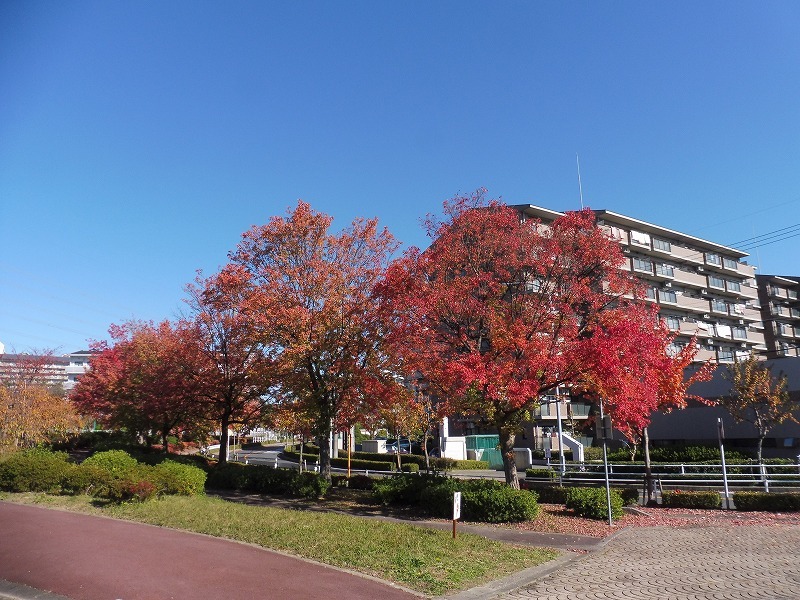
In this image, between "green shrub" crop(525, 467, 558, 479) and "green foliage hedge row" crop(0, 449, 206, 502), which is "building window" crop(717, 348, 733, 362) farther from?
"green foliage hedge row" crop(0, 449, 206, 502)

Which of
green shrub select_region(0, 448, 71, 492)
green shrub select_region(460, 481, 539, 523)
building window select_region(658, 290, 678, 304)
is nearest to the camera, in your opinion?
green shrub select_region(460, 481, 539, 523)

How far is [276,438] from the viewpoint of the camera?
3565 inches

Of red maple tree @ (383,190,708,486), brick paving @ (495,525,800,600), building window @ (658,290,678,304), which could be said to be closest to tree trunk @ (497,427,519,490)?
red maple tree @ (383,190,708,486)

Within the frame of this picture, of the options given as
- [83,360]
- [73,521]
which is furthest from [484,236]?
[83,360]

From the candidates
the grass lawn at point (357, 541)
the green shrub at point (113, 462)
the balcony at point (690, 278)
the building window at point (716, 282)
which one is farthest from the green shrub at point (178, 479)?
the building window at point (716, 282)

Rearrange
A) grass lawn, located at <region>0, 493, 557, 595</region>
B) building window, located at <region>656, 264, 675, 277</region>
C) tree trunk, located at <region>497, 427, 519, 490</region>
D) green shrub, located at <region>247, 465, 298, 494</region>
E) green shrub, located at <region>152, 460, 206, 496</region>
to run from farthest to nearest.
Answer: building window, located at <region>656, 264, 675, 277</region>
green shrub, located at <region>247, 465, 298, 494</region>
green shrub, located at <region>152, 460, 206, 496</region>
tree trunk, located at <region>497, 427, 519, 490</region>
grass lawn, located at <region>0, 493, 557, 595</region>

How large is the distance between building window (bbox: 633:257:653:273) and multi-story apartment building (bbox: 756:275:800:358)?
27.6m

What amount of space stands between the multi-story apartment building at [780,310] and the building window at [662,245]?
24.6 meters

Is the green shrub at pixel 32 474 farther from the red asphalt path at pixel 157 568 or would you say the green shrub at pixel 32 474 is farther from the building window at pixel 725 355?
the building window at pixel 725 355

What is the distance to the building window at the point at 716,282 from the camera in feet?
204

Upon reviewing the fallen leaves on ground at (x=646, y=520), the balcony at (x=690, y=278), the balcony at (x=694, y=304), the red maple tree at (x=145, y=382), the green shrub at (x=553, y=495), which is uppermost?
the balcony at (x=690, y=278)

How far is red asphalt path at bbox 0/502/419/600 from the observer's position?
8039 millimetres

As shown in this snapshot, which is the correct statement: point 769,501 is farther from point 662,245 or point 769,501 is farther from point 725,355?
point 725,355

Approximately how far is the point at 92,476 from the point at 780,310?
82.9 metres
